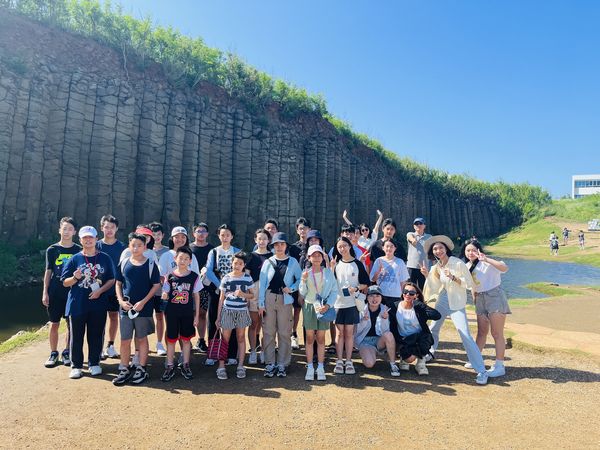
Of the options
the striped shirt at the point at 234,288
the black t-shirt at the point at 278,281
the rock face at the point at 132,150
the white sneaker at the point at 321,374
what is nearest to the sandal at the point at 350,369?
the white sneaker at the point at 321,374

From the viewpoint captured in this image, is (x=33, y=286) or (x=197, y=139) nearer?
(x=33, y=286)

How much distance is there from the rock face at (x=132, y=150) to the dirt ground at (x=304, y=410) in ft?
40.7

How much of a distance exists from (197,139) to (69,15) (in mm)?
8484

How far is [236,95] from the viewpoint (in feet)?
79.2

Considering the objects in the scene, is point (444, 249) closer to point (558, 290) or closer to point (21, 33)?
point (558, 290)

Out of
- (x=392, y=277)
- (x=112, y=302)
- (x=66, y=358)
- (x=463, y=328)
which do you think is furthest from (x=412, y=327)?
(x=66, y=358)

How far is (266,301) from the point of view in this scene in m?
5.46

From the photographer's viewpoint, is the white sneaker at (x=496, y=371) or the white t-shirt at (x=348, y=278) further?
the white t-shirt at (x=348, y=278)

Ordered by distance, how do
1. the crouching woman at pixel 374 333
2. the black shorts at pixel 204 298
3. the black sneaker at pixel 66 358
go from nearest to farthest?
the crouching woman at pixel 374 333 < the black sneaker at pixel 66 358 < the black shorts at pixel 204 298

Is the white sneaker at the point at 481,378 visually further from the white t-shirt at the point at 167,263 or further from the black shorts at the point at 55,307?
the black shorts at the point at 55,307

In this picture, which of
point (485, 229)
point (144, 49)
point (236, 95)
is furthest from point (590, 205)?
point (144, 49)

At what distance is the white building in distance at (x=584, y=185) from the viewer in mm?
93438

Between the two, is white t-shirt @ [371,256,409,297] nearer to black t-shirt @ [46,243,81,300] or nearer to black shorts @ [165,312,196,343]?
black shorts @ [165,312,196,343]

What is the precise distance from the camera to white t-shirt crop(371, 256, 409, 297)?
5.85 metres
